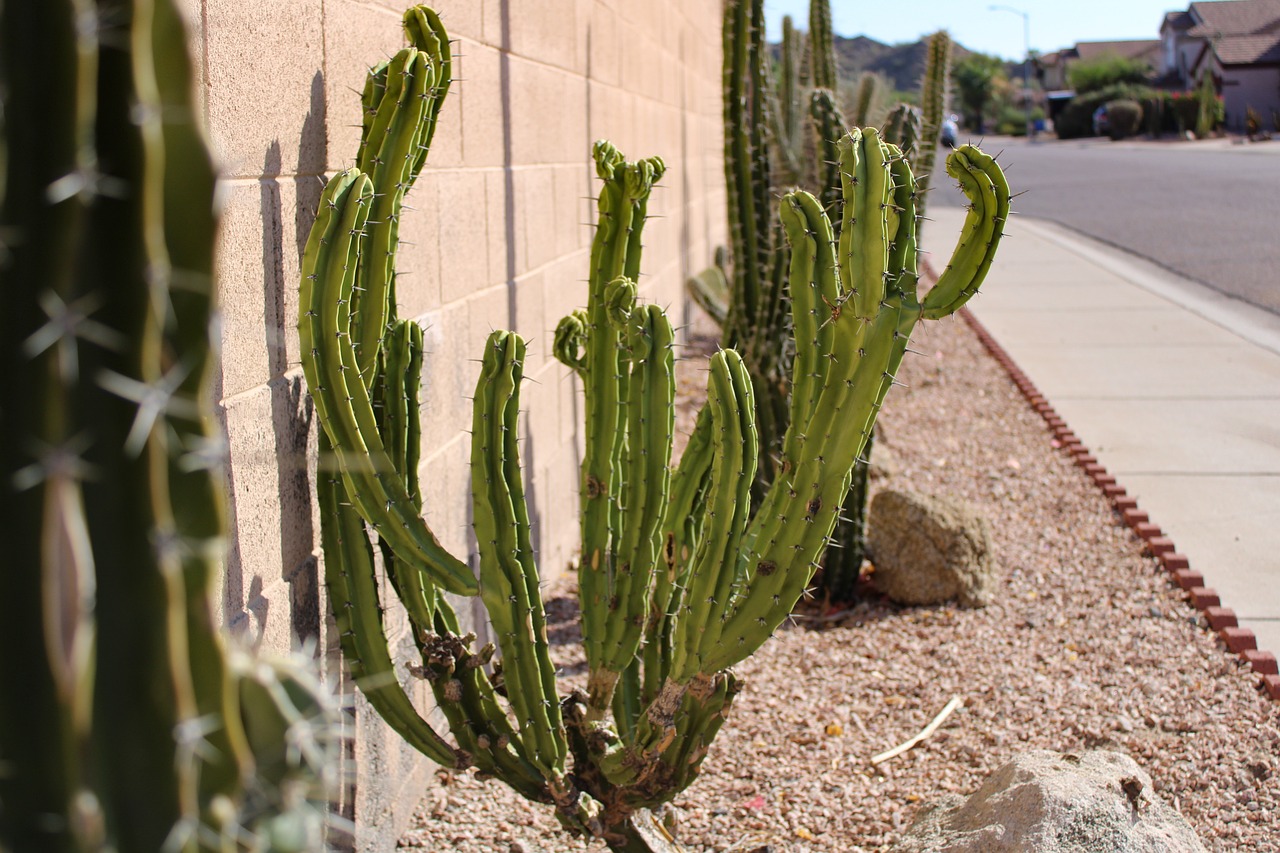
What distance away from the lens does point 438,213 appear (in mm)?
3518

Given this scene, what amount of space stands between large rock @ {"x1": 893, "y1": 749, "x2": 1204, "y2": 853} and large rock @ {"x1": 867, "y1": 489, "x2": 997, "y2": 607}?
1.86 m

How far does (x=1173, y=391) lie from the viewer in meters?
8.30

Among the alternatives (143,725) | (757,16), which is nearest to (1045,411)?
(757,16)

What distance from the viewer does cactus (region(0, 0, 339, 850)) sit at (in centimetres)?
97

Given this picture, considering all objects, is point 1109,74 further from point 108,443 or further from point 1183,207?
point 108,443

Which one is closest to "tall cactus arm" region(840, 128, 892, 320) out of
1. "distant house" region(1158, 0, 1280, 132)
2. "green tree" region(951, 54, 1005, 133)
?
"distant house" region(1158, 0, 1280, 132)

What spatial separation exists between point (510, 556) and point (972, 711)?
6.48 feet

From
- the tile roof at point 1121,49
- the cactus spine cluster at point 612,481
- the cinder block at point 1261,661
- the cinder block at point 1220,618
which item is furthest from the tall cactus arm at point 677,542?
the tile roof at point 1121,49

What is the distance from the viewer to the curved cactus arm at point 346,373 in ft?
7.98

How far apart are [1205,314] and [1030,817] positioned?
374 inches

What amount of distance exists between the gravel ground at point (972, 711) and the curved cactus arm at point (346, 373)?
1.07 m

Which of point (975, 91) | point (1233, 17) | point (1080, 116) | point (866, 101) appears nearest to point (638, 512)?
point (866, 101)

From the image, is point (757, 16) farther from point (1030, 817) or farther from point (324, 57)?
point (1030, 817)

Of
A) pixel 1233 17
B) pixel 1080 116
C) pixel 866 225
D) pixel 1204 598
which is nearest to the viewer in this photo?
pixel 866 225
